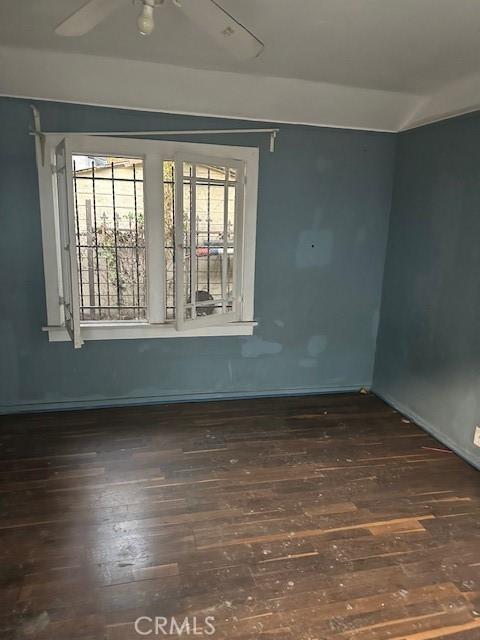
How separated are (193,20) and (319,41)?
901 millimetres

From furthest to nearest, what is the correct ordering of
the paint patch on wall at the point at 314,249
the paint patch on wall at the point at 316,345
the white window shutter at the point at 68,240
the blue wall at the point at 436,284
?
1. the paint patch on wall at the point at 316,345
2. the paint patch on wall at the point at 314,249
3. the blue wall at the point at 436,284
4. the white window shutter at the point at 68,240

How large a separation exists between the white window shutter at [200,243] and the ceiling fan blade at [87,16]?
1.31 m

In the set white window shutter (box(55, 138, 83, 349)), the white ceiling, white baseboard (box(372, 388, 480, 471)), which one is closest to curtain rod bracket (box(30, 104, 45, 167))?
white window shutter (box(55, 138, 83, 349))

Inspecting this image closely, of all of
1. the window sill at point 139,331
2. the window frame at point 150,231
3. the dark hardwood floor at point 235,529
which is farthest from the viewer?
the window sill at point 139,331

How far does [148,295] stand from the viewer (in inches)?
137

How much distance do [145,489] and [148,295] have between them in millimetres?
1516

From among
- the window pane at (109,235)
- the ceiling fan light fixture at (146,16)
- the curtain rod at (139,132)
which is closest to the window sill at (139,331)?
the window pane at (109,235)

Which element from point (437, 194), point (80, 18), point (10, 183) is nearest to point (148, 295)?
point (10, 183)

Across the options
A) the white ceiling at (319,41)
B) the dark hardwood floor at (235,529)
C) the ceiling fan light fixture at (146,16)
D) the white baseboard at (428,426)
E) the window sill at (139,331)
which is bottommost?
the dark hardwood floor at (235,529)

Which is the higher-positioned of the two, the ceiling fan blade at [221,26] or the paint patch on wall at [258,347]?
the ceiling fan blade at [221,26]

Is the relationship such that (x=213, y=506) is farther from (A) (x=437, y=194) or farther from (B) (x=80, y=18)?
(A) (x=437, y=194)

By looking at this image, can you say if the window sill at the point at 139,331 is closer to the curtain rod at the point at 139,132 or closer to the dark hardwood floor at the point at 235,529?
the dark hardwood floor at the point at 235,529

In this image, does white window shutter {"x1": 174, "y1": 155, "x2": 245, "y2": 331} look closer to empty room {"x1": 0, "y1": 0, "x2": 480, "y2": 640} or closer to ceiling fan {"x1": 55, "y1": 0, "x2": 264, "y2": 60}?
empty room {"x1": 0, "y1": 0, "x2": 480, "y2": 640}

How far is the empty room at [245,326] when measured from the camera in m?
1.89
